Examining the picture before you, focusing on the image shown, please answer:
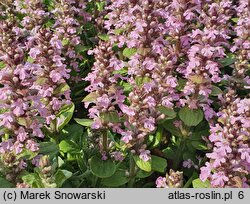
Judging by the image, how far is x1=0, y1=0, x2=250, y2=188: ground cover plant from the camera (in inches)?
167

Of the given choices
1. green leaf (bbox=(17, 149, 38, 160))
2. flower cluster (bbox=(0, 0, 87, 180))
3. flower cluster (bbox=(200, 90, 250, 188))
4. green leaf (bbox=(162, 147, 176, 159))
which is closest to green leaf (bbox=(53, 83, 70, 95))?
flower cluster (bbox=(0, 0, 87, 180))

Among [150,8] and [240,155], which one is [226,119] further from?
[150,8]

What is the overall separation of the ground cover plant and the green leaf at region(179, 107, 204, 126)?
1 centimetres

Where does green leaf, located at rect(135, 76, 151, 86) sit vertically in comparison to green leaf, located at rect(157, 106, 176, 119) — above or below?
above

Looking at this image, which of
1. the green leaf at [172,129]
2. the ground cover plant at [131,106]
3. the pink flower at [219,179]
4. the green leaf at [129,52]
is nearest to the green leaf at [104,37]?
the ground cover plant at [131,106]

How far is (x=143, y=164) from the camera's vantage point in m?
4.68

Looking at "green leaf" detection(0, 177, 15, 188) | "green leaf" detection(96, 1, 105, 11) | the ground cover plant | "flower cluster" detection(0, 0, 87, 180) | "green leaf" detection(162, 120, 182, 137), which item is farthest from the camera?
"green leaf" detection(96, 1, 105, 11)

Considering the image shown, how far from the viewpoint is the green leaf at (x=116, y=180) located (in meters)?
4.96

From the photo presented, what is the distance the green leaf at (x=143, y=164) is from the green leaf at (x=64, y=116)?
101cm

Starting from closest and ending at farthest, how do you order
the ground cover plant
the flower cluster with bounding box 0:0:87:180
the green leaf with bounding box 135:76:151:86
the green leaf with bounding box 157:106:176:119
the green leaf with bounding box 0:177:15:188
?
1. the flower cluster with bounding box 0:0:87:180
2. the ground cover plant
3. the green leaf with bounding box 0:177:15:188
4. the green leaf with bounding box 157:106:176:119
5. the green leaf with bounding box 135:76:151:86

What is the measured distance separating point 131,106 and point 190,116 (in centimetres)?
105

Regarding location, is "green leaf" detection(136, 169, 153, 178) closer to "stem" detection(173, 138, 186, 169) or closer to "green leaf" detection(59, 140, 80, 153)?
"stem" detection(173, 138, 186, 169)

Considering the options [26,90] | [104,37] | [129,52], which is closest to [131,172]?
[26,90]
